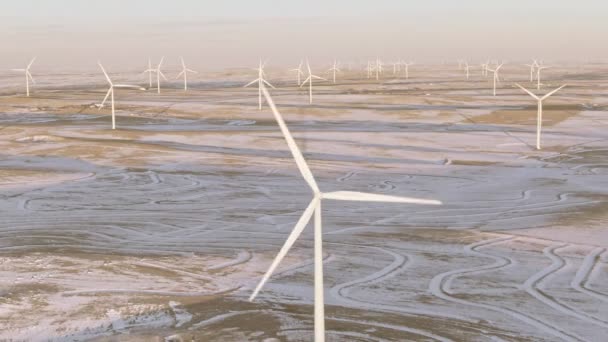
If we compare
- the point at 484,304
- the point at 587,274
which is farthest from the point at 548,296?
the point at 587,274

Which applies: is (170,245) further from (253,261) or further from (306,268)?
(306,268)

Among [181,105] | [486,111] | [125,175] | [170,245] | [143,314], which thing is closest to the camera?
[143,314]

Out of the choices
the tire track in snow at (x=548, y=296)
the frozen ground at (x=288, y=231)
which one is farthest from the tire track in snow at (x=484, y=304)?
the tire track in snow at (x=548, y=296)

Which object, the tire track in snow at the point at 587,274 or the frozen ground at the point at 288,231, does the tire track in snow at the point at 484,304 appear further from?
the tire track in snow at the point at 587,274

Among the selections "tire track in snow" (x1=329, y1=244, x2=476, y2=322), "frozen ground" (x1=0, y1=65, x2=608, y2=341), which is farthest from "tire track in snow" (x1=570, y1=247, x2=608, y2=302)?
"tire track in snow" (x1=329, y1=244, x2=476, y2=322)

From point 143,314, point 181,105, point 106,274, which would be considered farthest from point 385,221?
point 181,105
